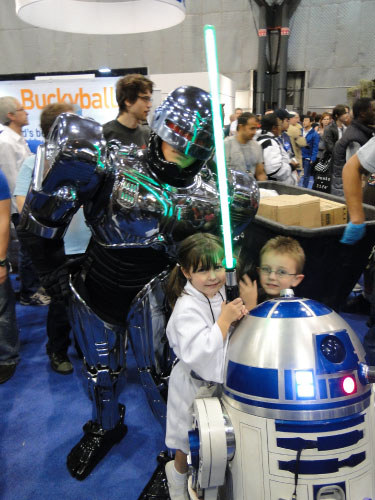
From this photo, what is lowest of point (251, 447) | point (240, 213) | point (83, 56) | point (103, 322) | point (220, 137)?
point (103, 322)

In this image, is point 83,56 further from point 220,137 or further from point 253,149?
point 220,137

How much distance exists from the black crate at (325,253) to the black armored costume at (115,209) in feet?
3.36

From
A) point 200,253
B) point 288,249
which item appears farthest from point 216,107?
point 288,249

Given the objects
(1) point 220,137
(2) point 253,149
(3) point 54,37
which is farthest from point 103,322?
(3) point 54,37

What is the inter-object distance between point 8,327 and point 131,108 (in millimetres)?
1551

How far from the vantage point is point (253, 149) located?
3.84 m

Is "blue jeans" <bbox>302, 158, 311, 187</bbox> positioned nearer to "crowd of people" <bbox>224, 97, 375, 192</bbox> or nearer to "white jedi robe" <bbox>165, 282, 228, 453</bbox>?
"crowd of people" <bbox>224, 97, 375, 192</bbox>

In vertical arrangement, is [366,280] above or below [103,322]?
below

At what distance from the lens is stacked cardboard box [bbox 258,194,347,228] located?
8.96 ft

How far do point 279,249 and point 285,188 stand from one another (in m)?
2.58

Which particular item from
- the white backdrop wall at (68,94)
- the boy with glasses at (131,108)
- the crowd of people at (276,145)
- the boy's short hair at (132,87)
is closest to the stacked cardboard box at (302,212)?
the crowd of people at (276,145)

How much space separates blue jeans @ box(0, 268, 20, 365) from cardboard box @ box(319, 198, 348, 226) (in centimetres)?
206

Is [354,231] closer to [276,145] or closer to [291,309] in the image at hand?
[291,309]

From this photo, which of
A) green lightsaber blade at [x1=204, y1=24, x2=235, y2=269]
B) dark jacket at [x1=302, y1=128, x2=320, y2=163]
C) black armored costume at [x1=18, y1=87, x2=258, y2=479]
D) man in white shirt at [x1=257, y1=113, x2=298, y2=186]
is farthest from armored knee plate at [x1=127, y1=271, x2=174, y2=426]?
dark jacket at [x1=302, y1=128, x2=320, y2=163]
